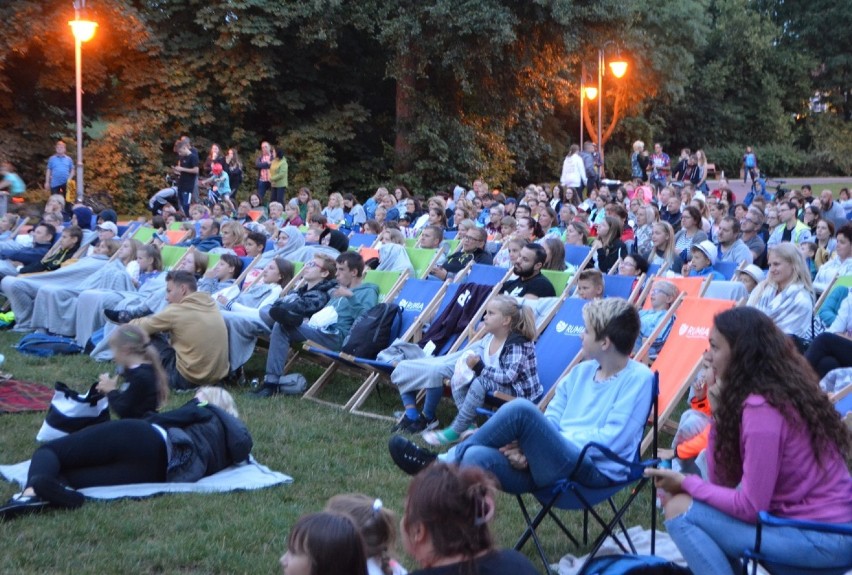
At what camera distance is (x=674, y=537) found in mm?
3525

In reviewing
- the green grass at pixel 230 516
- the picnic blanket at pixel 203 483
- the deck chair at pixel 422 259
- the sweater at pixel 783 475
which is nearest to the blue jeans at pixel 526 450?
the green grass at pixel 230 516

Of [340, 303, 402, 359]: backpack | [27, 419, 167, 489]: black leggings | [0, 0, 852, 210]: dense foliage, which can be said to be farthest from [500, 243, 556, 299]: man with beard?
[0, 0, 852, 210]: dense foliage

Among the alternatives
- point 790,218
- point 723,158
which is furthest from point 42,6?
point 723,158

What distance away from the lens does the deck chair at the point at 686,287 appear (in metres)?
7.66

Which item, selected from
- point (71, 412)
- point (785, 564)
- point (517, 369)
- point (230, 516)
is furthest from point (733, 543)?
point (71, 412)

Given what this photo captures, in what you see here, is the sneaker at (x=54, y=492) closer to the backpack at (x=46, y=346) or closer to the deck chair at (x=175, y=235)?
the backpack at (x=46, y=346)

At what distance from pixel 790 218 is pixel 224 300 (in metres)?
6.69

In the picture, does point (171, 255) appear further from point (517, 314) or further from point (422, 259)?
point (517, 314)

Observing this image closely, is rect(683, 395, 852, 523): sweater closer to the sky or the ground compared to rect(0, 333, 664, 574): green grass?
closer to the sky

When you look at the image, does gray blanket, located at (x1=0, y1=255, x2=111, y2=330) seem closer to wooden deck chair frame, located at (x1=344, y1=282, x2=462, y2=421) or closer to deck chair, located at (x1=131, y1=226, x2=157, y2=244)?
deck chair, located at (x1=131, y1=226, x2=157, y2=244)

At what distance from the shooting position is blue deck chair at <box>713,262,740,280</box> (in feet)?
28.5

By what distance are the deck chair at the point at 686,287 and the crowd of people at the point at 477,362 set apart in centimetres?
29

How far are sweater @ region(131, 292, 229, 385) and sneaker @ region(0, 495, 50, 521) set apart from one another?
3007 mm

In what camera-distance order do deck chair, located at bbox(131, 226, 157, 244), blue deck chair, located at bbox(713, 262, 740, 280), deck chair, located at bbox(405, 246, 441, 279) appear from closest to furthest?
blue deck chair, located at bbox(713, 262, 740, 280)
deck chair, located at bbox(405, 246, 441, 279)
deck chair, located at bbox(131, 226, 157, 244)
